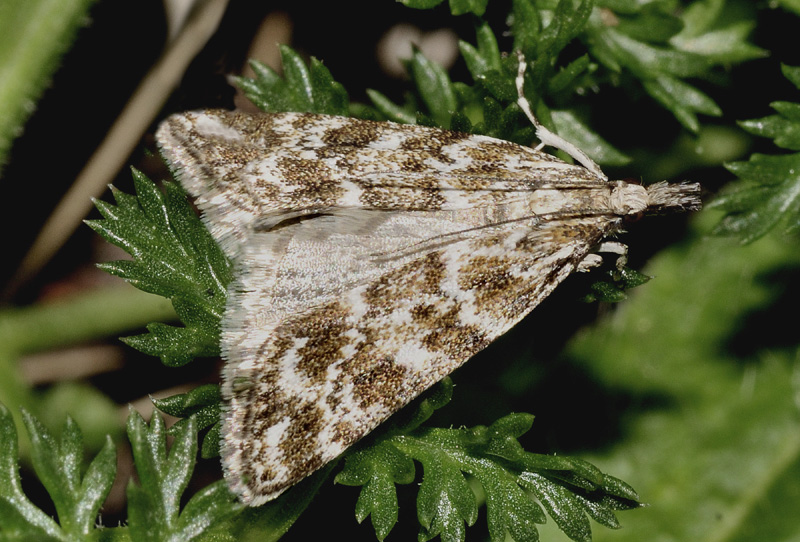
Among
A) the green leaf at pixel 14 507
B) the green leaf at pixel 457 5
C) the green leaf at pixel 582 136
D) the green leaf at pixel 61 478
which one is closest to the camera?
the green leaf at pixel 14 507

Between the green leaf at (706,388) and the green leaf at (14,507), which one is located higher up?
the green leaf at (14,507)

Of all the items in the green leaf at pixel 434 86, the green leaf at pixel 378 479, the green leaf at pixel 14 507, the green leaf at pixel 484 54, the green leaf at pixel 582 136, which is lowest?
the green leaf at pixel 378 479

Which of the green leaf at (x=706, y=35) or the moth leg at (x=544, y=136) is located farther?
the green leaf at (x=706, y=35)

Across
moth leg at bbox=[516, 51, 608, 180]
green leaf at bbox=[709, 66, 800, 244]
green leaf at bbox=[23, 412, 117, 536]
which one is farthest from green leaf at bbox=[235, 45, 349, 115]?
green leaf at bbox=[709, 66, 800, 244]

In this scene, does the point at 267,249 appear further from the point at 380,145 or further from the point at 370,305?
the point at 380,145

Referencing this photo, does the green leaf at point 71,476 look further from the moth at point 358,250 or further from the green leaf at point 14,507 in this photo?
the moth at point 358,250

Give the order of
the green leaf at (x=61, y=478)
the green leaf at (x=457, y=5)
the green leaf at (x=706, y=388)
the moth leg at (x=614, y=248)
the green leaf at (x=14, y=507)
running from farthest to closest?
the green leaf at (x=706, y=388) < the moth leg at (x=614, y=248) < the green leaf at (x=457, y=5) < the green leaf at (x=61, y=478) < the green leaf at (x=14, y=507)

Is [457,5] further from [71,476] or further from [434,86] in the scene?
[71,476]

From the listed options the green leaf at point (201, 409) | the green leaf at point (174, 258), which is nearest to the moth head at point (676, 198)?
the green leaf at point (174, 258)

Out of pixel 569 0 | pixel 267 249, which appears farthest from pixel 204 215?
pixel 569 0
